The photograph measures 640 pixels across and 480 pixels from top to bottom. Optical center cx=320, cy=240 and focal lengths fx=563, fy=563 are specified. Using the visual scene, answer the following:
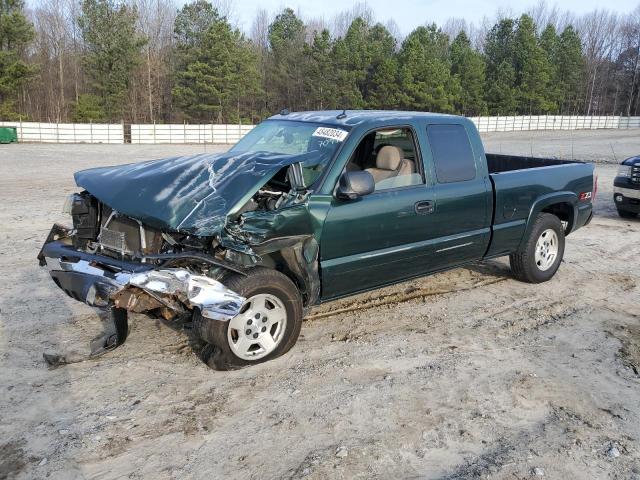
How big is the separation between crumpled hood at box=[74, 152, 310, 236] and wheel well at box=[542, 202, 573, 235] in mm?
3665

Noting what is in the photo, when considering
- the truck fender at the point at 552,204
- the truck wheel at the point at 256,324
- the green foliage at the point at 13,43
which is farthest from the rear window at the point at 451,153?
the green foliage at the point at 13,43

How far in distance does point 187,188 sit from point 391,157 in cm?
201

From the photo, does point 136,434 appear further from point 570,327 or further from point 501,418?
point 570,327

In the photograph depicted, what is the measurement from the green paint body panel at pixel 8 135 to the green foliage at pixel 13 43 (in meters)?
9.03

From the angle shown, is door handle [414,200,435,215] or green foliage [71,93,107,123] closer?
door handle [414,200,435,215]

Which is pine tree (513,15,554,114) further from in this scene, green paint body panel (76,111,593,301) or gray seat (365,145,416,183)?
gray seat (365,145,416,183)

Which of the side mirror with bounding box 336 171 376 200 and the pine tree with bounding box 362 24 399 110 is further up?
the pine tree with bounding box 362 24 399 110

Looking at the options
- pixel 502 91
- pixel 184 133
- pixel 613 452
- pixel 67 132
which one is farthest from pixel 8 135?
pixel 502 91

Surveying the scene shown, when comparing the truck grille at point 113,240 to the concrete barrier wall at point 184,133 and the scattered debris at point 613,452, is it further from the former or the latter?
the concrete barrier wall at point 184,133

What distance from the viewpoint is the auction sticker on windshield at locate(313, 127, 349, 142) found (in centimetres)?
486

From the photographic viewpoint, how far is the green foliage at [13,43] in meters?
39.1

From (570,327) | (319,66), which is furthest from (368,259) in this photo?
(319,66)

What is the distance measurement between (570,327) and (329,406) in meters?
2.79

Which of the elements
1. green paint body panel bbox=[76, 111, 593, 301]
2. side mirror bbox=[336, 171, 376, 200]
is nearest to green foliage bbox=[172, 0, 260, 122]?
green paint body panel bbox=[76, 111, 593, 301]
